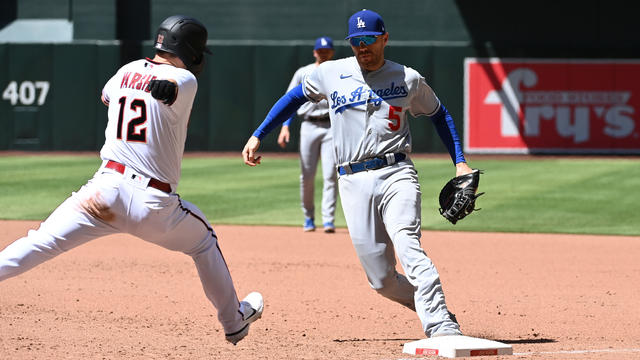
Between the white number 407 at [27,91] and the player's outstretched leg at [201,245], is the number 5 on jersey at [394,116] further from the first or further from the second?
the white number 407 at [27,91]

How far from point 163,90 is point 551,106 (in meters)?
20.5

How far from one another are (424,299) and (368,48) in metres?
1.53

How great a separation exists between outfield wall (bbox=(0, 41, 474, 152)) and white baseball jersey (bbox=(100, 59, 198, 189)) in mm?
19569

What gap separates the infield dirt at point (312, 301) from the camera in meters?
6.24

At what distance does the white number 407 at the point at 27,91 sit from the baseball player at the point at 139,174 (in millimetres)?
20732

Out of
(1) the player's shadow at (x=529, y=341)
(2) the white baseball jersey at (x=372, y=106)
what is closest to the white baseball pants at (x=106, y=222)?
(2) the white baseball jersey at (x=372, y=106)

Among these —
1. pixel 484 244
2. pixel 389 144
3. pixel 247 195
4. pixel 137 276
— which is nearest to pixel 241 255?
pixel 137 276

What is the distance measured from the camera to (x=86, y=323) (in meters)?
6.92

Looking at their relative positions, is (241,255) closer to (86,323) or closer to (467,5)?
(86,323)

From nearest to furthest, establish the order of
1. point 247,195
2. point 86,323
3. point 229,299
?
point 229,299 → point 86,323 → point 247,195

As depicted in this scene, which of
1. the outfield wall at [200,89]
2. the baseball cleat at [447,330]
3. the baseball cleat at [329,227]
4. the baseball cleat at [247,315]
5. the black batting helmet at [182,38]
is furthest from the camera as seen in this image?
the outfield wall at [200,89]

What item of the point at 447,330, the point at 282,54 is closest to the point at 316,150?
the point at 447,330

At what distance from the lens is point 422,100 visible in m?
6.46

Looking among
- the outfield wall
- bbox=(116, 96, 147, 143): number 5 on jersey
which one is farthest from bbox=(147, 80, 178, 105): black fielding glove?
the outfield wall
